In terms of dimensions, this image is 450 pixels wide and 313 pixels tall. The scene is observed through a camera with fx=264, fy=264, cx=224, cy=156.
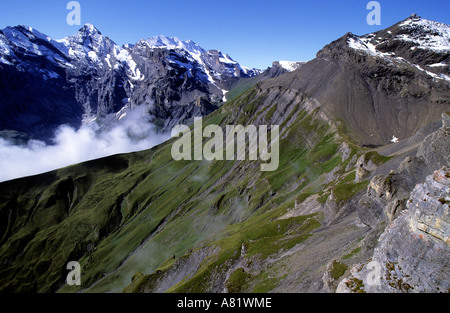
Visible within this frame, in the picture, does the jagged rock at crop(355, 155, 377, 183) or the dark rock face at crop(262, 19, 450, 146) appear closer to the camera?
the jagged rock at crop(355, 155, 377, 183)

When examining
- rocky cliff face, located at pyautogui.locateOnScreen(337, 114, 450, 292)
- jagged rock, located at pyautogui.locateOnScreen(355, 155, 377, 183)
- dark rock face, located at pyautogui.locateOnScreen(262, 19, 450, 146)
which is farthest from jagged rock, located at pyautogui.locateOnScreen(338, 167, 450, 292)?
dark rock face, located at pyautogui.locateOnScreen(262, 19, 450, 146)

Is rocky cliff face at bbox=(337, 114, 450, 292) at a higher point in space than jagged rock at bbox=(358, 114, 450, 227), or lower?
lower

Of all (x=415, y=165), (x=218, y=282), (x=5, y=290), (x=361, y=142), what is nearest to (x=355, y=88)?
(x=361, y=142)

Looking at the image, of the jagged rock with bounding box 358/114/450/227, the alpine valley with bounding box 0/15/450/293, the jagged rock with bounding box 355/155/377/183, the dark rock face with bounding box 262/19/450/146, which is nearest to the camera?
the alpine valley with bounding box 0/15/450/293

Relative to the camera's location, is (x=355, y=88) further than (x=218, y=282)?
Yes

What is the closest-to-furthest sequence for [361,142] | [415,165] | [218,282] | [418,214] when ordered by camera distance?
[418,214]
[415,165]
[218,282]
[361,142]

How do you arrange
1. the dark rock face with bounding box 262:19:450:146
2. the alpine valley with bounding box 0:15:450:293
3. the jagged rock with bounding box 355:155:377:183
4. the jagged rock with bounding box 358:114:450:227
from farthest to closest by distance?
the dark rock face with bounding box 262:19:450:146 < the jagged rock with bounding box 355:155:377:183 < the jagged rock with bounding box 358:114:450:227 < the alpine valley with bounding box 0:15:450:293

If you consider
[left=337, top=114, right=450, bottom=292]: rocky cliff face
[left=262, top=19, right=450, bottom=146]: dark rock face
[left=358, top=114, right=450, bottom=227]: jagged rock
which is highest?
[left=262, top=19, right=450, bottom=146]: dark rock face

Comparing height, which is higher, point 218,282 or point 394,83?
point 394,83

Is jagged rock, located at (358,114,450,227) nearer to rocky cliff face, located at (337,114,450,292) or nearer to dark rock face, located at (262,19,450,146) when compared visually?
rocky cliff face, located at (337,114,450,292)

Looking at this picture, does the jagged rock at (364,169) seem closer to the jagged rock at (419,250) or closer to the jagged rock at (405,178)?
the jagged rock at (405,178)
